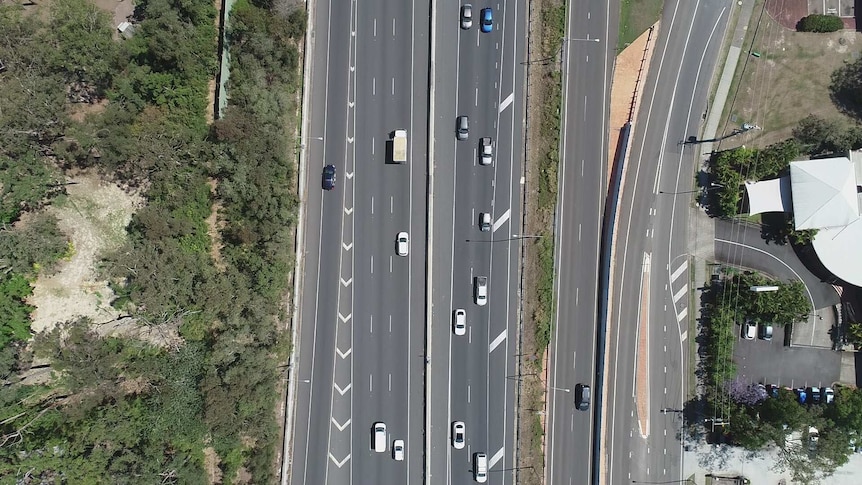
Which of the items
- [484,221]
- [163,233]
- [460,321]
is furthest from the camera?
[484,221]

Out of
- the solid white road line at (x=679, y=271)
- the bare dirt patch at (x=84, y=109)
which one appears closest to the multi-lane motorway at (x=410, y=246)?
the solid white road line at (x=679, y=271)

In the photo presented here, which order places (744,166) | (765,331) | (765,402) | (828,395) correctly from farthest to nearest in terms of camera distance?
(765,331) < (828,395) < (744,166) < (765,402)

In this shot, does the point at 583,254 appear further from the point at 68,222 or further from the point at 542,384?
the point at 68,222

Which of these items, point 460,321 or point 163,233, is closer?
point 163,233

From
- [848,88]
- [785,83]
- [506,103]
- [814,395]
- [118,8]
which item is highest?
[118,8]

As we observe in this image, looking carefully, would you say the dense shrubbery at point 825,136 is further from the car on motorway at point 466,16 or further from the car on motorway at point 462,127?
the car on motorway at point 466,16

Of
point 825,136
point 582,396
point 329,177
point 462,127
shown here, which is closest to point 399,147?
point 462,127

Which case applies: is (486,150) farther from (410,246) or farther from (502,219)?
(410,246)

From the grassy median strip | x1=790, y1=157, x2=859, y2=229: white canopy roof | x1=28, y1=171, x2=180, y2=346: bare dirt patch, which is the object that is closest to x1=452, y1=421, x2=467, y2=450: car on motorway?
the grassy median strip
